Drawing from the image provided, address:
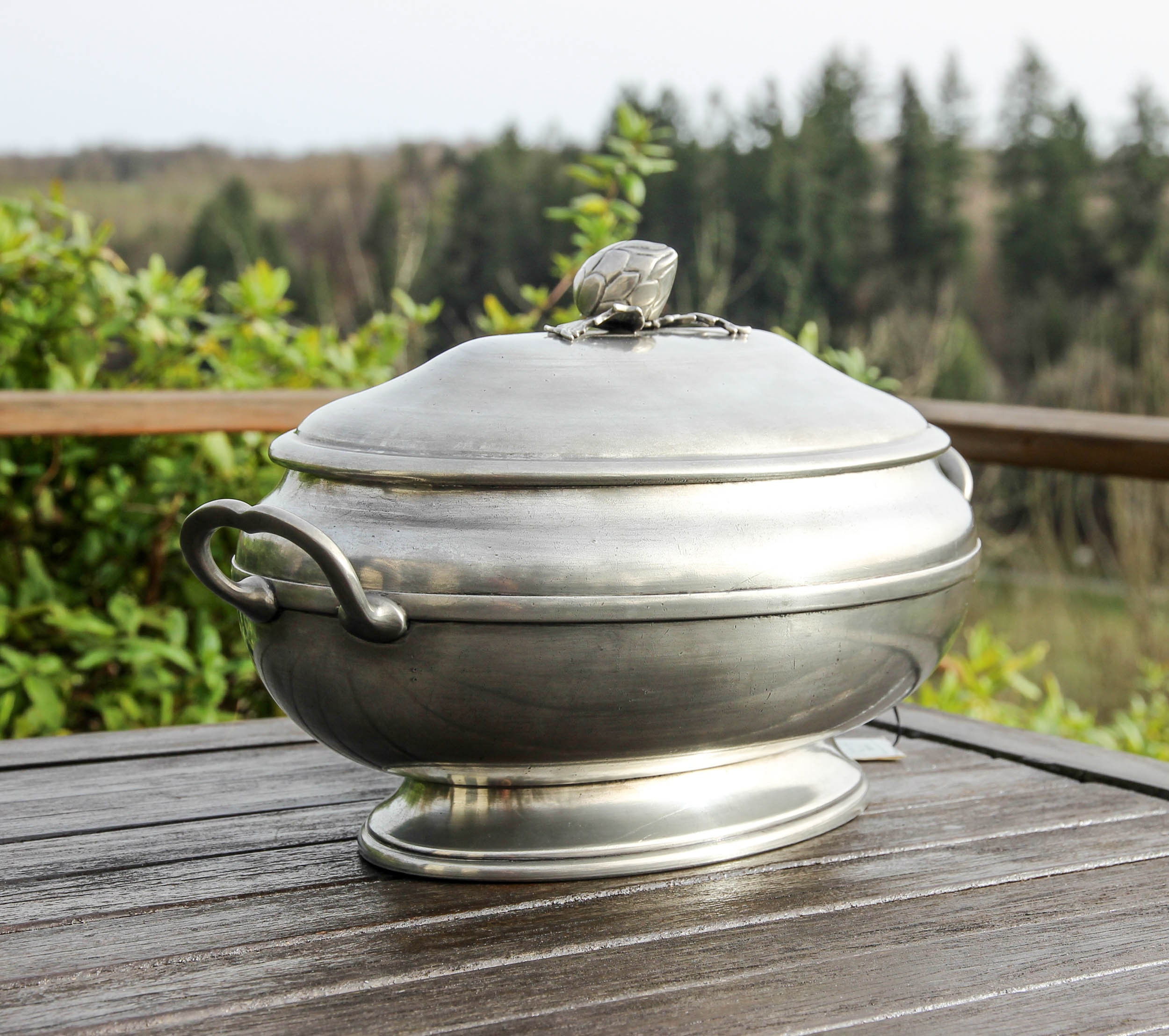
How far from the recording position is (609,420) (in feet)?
2.79

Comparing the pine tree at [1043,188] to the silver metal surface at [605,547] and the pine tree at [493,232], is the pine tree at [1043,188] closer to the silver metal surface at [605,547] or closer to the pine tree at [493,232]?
the pine tree at [493,232]

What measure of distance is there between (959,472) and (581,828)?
46cm

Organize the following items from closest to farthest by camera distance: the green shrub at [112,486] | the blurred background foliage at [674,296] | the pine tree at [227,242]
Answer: the green shrub at [112,486] → the blurred background foliage at [674,296] → the pine tree at [227,242]

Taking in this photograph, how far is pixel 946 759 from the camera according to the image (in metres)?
1.24

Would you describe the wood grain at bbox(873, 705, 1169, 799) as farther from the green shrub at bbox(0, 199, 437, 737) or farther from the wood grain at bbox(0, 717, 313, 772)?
the green shrub at bbox(0, 199, 437, 737)

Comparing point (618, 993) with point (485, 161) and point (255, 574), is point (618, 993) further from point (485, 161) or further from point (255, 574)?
point (485, 161)

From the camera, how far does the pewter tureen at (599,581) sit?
2.68 ft

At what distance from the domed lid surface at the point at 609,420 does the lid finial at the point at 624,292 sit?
14 mm

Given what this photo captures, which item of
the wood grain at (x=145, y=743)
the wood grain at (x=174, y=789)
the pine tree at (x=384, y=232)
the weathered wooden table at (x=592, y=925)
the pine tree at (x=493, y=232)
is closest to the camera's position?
the weathered wooden table at (x=592, y=925)

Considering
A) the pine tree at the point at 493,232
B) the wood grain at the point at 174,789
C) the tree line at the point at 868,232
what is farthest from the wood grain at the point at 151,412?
the pine tree at the point at 493,232

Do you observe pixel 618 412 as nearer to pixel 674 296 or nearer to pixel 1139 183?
pixel 674 296

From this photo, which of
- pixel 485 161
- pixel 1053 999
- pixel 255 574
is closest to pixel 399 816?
pixel 255 574

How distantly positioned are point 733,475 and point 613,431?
0.09 m

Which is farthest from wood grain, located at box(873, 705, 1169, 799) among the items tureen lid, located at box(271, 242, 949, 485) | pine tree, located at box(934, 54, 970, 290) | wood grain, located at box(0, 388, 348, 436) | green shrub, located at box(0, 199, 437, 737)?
pine tree, located at box(934, 54, 970, 290)
